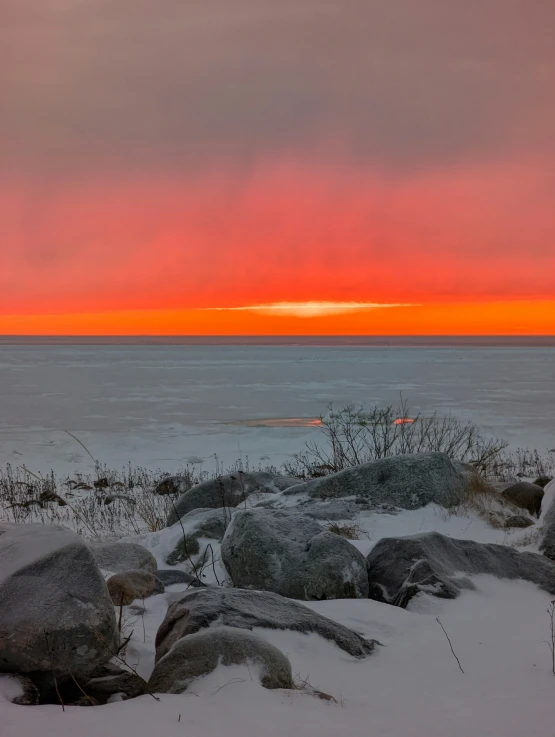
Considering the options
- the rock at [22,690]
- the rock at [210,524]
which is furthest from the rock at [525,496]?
the rock at [22,690]

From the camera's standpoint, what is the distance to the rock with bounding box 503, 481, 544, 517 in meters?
9.11

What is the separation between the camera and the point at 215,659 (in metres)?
3.33

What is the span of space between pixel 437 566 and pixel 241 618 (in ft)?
6.72

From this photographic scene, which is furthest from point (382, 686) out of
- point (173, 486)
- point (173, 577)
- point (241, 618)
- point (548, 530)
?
point (173, 486)

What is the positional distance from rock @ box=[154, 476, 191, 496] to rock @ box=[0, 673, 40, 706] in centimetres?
898

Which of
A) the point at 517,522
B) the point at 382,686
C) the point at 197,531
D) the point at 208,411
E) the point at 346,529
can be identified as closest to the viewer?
the point at 382,686

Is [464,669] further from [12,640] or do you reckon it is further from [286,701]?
[12,640]

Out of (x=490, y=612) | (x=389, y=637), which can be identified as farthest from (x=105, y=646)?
(x=490, y=612)

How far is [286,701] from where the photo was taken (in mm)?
3104

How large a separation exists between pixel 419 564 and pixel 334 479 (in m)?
3.86

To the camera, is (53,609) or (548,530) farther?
(548,530)

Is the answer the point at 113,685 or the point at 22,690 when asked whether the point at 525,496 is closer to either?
the point at 113,685

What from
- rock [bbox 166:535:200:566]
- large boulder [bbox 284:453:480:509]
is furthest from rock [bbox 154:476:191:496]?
rock [bbox 166:535:200:566]

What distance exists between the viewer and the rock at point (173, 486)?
1265 centimetres
